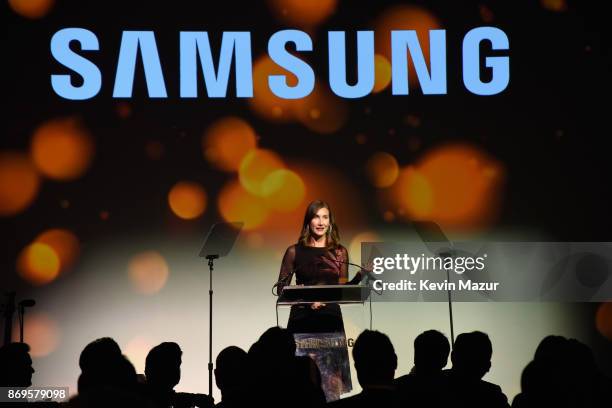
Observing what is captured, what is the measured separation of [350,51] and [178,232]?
2.26 metres

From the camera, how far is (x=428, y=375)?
10.9ft

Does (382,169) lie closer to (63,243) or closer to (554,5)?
(554,5)

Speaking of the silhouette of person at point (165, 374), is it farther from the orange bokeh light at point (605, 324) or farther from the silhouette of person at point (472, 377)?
the orange bokeh light at point (605, 324)

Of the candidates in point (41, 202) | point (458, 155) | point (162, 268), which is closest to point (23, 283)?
point (41, 202)

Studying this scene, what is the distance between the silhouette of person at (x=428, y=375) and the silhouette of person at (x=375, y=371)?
0.75 feet

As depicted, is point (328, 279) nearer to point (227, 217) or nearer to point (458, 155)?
point (227, 217)

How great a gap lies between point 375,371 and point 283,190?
4606mm

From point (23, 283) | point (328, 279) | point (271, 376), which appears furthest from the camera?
point (23, 283)

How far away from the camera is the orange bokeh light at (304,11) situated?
24.3ft

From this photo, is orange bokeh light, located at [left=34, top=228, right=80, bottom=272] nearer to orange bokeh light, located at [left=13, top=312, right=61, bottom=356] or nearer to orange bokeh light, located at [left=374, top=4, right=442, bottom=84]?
orange bokeh light, located at [left=13, top=312, right=61, bottom=356]

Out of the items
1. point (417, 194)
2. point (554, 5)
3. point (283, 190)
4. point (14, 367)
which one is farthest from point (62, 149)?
point (554, 5)

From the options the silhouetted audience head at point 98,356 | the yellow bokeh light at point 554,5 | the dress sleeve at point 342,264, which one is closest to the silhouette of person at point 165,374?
the silhouetted audience head at point 98,356

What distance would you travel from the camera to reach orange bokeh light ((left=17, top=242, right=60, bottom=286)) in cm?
722

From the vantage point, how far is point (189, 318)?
286 inches
